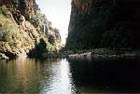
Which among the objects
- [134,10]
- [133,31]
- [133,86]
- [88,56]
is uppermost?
[134,10]

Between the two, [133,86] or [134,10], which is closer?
[133,86]

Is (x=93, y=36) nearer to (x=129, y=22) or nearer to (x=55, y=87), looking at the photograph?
(x=129, y=22)

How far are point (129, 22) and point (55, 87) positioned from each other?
108 metres

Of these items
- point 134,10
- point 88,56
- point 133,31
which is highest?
point 134,10

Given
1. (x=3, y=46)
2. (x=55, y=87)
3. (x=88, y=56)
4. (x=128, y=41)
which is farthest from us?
(x=3, y=46)

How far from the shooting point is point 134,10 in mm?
156875

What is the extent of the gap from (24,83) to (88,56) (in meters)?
103

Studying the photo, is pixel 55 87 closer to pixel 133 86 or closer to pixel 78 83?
pixel 78 83

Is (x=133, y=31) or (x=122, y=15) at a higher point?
(x=122, y=15)

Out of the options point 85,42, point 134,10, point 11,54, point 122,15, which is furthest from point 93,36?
point 11,54

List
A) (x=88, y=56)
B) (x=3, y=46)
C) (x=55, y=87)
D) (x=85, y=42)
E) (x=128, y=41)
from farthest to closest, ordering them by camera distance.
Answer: (x=85, y=42) < (x=3, y=46) < (x=88, y=56) < (x=128, y=41) < (x=55, y=87)

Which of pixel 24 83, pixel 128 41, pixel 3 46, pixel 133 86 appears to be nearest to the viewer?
pixel 133 86

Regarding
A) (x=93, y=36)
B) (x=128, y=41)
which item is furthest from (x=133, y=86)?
(x=93, y=36)

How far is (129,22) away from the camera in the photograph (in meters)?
158
